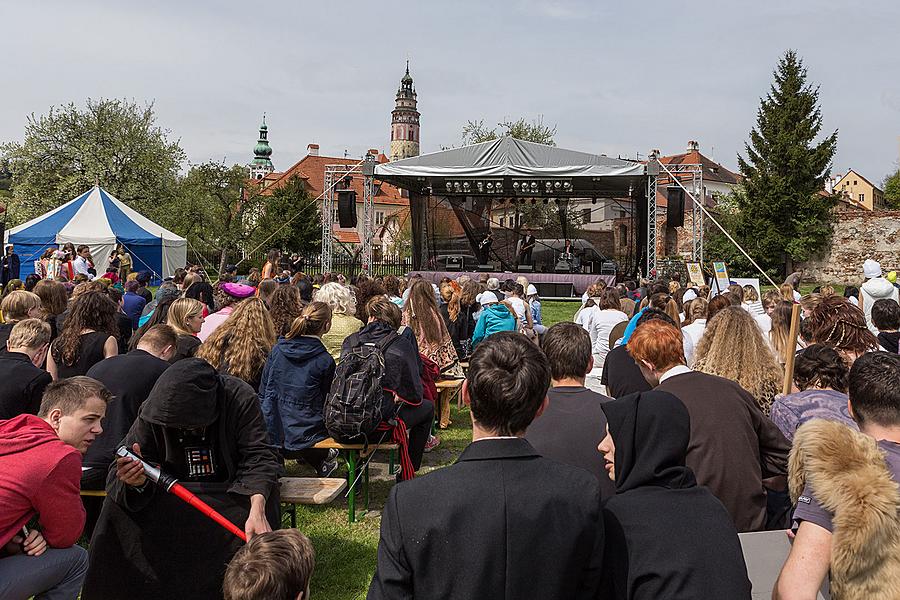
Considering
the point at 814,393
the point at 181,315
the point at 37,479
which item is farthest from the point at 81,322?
the point at 814,393

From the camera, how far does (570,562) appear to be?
174 cm

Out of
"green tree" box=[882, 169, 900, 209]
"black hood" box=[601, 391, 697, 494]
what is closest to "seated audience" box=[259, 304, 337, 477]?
"black hood" box=[601, 391, 697, 494]

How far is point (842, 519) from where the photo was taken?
1741 millimetres

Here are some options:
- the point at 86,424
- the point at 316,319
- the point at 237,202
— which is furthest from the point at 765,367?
the point at 237,202

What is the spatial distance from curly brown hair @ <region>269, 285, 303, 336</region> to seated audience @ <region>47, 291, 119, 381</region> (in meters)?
1.29

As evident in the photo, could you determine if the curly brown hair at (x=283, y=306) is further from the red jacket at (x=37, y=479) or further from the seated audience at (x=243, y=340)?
the red jacket at (x=37, y=479)

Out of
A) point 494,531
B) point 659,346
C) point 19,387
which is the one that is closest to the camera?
point 494,531

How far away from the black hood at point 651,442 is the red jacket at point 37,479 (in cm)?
202

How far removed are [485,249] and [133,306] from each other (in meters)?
15.4

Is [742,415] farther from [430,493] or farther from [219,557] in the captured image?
[219,557]

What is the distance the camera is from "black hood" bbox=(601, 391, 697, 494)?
1.74m

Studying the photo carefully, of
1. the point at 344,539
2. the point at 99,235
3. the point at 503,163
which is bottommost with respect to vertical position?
the point at 344,539

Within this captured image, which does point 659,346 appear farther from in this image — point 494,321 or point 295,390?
point 494,321

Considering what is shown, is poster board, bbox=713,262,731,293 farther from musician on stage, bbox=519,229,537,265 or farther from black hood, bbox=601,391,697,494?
musician on stage, bbox=519,229,537,265
